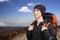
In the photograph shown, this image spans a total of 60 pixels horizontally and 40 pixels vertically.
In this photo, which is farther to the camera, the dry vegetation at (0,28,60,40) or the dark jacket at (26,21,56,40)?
the dry vegetation at (0,28,60,40)

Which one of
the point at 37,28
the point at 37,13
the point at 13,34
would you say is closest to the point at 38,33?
the point at 37,28

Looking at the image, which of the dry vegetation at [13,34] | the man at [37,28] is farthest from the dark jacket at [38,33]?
the dry vegetation at [13,34]

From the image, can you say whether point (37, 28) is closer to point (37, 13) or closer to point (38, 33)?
point (38, 33)

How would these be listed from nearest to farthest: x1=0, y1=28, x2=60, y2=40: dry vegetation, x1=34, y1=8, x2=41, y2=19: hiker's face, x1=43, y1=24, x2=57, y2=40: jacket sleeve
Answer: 1. x1=43, y1=24, x2=57, y2=40: jacket sleeve
2. x1=34, y1=8, x2=41, y2=19: hiker's face
3. x1=0, y1=28, x2=60, y2=40: dry vegetation

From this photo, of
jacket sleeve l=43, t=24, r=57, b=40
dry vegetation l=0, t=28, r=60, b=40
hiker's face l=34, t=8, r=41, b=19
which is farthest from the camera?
dry vegetation l=0, t=28, r=60, b=40

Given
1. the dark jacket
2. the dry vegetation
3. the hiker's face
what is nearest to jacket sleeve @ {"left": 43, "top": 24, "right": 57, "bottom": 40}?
the dark jacket

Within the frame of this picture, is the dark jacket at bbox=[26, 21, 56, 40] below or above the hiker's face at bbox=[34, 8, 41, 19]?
below

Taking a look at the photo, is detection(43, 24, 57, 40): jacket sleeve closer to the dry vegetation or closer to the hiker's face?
the hiker's face

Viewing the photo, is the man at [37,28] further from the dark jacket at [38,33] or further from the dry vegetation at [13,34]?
the dry vegetation at [13,34]

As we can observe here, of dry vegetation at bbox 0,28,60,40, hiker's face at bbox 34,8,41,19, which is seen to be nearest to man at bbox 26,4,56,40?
hiker's face at bbox 34,8,41,19

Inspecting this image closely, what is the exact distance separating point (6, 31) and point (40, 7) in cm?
291

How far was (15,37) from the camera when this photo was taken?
451 cm

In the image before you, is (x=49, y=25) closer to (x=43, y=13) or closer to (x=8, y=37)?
(x=43, y=13)

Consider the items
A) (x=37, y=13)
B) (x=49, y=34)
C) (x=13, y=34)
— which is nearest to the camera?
(x=49, y=34)
